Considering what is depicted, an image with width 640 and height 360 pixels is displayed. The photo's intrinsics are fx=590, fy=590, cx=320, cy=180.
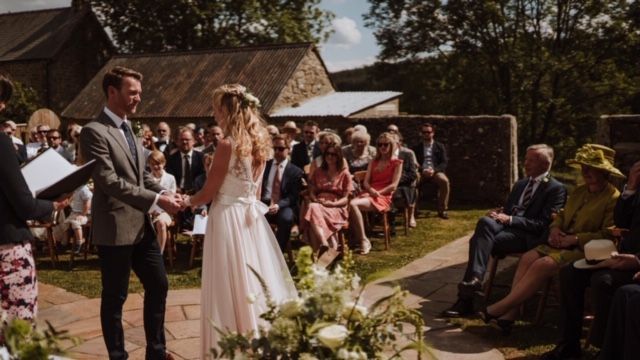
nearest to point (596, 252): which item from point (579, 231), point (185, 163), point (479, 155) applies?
point (579, 231)

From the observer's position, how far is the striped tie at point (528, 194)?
597cm

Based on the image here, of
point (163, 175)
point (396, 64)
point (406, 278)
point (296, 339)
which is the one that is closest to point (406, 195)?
point (406, 278)

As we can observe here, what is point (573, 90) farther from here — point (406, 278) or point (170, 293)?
point (170, 293)

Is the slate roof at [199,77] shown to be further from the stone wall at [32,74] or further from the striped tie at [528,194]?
the striped tie at [528,194]

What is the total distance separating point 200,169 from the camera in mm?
9102

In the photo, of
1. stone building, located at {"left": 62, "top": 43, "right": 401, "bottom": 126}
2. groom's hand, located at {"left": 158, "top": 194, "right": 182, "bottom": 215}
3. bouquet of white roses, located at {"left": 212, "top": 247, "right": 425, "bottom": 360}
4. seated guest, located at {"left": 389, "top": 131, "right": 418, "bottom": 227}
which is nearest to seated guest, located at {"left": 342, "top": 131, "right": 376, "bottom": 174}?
seated guest, located at {"left": 389, "top": 131, "right": 418, "bottom": 227}

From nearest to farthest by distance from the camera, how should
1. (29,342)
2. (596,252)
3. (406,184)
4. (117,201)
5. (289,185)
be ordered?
A: (29,342) → (117,201) → (596,252) → (289,185) → (406,184)

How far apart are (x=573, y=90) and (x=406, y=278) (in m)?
17.5

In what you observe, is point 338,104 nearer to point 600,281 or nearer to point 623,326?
point 600,281

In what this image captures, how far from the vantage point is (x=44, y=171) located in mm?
3652

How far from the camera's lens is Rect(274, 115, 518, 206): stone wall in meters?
12.6

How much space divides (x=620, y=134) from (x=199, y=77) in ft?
67.4

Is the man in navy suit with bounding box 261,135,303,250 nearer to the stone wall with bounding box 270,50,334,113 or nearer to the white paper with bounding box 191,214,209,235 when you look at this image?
the white paper with bounding box 191,214,209,235

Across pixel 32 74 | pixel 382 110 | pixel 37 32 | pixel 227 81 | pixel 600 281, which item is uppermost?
pixel 37 32
